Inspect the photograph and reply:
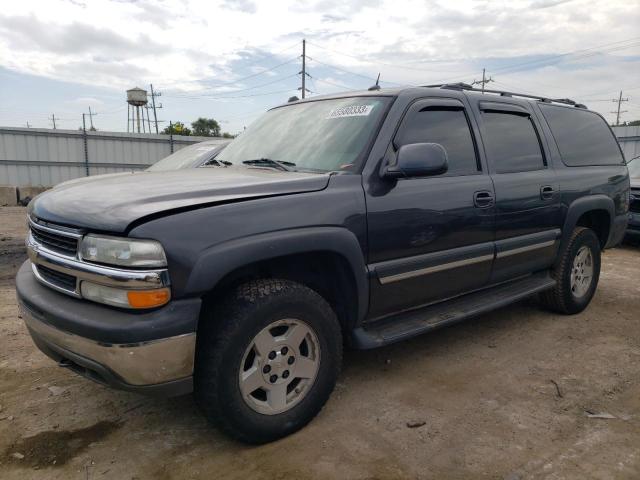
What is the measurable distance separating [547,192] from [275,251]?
2699 millimetres

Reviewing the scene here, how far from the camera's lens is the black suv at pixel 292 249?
2.14m

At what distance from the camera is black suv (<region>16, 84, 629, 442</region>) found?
2.14 m

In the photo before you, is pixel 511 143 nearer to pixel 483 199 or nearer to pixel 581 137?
pixel 483 199

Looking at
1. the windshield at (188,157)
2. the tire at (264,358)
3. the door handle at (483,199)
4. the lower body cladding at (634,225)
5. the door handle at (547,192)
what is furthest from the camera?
the lower body cladding at (634,225)

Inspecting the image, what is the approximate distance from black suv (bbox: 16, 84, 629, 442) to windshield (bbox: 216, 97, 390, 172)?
1 centimetres

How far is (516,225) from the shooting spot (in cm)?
375

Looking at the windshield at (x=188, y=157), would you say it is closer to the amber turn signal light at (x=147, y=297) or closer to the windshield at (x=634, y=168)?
the amber turn signal light at (x=147, y=297)

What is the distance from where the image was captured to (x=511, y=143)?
3.90 m

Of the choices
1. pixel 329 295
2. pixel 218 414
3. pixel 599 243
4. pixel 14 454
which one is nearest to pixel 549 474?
pixel 329 295

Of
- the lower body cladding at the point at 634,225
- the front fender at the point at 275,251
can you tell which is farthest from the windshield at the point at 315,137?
the lower body cladding at the point at 634,225

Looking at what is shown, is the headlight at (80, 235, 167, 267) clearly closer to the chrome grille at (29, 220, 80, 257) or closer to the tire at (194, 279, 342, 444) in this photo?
the chrome grille at (29, 220, 80, 257)

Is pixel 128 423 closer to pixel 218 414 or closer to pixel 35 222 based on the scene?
pixel 218 414

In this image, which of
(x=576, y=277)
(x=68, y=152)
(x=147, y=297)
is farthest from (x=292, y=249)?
(x=68, y=152)

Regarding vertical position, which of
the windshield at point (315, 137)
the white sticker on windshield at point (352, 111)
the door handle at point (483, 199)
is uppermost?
the white sticker on windshield at point (352, 111)
